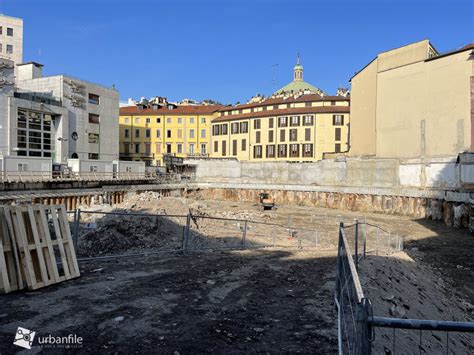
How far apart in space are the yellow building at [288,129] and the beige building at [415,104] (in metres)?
12.1

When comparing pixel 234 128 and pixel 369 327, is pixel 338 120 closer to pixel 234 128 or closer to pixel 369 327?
pixel 234 128

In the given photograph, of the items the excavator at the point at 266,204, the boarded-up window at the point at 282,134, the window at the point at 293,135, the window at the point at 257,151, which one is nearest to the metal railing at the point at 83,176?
the window at the point at 257,151

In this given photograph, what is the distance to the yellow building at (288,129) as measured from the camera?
6944 centimetres

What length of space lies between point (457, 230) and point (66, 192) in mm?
38803

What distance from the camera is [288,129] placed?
71.6 metres

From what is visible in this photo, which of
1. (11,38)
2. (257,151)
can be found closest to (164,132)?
(257,151)

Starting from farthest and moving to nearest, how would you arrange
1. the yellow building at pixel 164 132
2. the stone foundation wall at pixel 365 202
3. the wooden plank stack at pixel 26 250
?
the yellow building at pixel 164 132 < the stone foundation wall at pixel 365 202 < the wooden plank stack at pixel 26 250

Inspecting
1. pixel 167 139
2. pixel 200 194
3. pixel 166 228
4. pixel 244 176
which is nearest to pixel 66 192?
pixel 166 228

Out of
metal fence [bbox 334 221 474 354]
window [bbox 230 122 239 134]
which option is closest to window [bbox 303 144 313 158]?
window [bbox 230 122 239 134]

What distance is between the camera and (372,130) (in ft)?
177

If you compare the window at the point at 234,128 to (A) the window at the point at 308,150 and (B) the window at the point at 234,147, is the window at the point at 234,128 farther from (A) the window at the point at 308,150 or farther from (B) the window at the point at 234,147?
(A) the window at the point at 308,150

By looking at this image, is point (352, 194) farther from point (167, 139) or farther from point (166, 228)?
point (167, 139)

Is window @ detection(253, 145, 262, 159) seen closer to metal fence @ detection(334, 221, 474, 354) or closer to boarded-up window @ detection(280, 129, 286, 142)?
boarded-up window @ detection(280, 129, 286, 142)

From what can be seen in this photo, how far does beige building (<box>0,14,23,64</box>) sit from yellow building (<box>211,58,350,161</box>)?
52.2 meters
